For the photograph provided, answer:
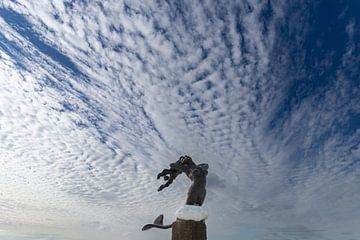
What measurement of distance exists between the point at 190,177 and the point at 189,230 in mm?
1730

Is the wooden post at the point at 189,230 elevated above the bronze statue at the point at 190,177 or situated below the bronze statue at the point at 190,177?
below

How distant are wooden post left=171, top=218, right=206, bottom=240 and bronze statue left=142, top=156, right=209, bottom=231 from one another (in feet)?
1.54

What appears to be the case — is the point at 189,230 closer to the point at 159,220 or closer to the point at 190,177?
the point at 159,220

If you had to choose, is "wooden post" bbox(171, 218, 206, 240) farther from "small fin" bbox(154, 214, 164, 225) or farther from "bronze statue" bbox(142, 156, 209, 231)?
"small fin" bbox(154, 214, 164, 225)

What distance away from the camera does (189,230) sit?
7.07m

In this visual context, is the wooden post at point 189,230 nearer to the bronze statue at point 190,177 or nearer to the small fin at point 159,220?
the bronze statue at point 190,177

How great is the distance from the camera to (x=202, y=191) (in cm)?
802

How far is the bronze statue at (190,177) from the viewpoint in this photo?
7.84 meters

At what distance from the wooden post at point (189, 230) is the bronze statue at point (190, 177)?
47 cm

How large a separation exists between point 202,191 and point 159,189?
6.07 ft

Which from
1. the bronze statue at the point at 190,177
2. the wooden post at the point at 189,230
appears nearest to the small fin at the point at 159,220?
the bronze statue at the point at 190,177

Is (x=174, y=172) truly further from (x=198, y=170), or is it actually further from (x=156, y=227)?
(x=156, y=227)

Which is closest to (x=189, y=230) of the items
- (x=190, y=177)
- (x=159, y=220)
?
(x=159, y=220)

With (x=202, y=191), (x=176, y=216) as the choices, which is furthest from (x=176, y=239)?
(x=202, y=191)
